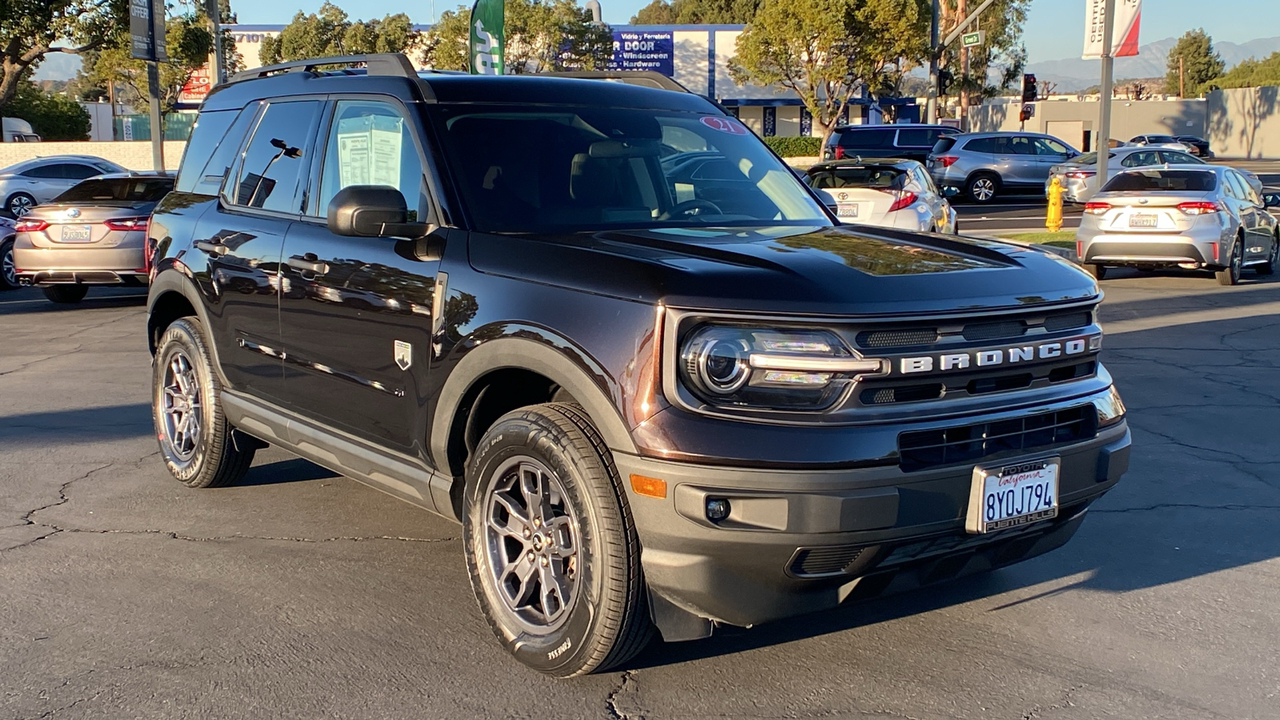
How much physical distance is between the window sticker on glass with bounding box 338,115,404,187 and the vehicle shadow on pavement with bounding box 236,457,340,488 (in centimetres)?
194

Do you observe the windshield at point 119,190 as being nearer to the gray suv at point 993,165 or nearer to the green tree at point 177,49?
the green tree at point 177,49

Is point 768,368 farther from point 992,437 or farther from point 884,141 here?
point 884,141

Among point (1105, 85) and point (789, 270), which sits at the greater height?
point (1105, 85)

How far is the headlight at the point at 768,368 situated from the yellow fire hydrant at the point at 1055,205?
18.6m

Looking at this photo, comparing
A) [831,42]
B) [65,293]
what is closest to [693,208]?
[65,293]

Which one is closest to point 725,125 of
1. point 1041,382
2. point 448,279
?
point 448,279

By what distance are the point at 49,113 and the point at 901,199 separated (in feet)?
145

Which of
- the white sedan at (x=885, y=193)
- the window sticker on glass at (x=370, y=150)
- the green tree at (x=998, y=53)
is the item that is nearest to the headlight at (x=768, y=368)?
the window sticker on glass at (x=370, y=150)

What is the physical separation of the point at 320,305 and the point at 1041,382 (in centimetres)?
271

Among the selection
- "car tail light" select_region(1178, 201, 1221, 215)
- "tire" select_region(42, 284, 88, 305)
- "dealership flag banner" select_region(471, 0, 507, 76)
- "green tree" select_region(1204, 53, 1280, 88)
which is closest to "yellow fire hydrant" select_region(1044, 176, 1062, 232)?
"car tail light" select_region(1178, 201, 1221, 215)

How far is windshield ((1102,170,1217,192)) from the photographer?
14.7 metres

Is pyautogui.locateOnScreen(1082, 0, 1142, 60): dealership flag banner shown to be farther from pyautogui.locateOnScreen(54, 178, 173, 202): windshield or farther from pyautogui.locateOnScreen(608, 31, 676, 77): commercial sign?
pyautogui.locateOnScreen(608, 31, 676, 77): commercial sign

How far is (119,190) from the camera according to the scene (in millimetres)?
14250

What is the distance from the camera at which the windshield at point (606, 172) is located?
4473mm
